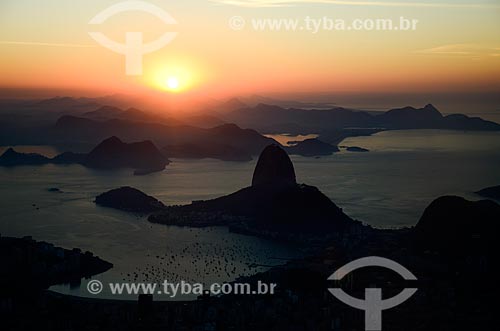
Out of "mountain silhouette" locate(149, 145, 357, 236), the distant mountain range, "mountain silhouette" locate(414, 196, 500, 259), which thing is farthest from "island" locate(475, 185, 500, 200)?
the distant mountain range

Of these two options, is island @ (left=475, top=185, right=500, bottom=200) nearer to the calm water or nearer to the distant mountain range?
the calm water

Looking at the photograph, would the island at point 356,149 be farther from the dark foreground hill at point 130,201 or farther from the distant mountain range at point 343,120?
the dark foreground hill at point 130,201

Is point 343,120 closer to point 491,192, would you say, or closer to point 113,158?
point 113,158

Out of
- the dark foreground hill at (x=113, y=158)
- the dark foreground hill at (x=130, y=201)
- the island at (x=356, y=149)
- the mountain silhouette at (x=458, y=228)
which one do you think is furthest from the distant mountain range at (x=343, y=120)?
the mountain silhouette at (x=458, y=228)

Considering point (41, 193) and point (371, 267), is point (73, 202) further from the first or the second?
point (371, 267)

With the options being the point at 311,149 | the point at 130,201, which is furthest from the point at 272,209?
the point at 311,149

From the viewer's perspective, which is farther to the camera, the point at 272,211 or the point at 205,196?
the point at 205,196

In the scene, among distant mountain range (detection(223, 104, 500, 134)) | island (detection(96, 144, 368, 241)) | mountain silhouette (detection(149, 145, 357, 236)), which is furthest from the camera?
distant mountain range (detection(223, 104, 500, 134))

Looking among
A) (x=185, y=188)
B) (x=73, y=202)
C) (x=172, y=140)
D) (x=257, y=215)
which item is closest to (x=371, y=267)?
(x=257, y=215)
